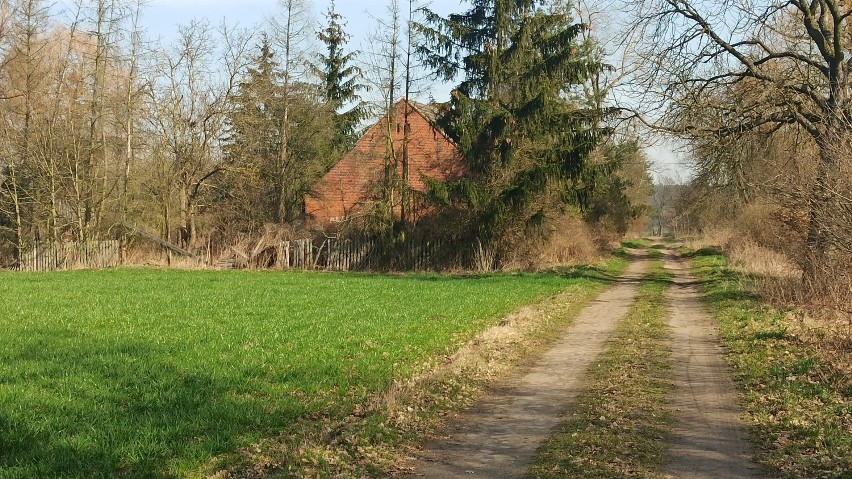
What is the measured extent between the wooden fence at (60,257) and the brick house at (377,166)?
38.3 feet

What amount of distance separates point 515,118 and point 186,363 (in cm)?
2177

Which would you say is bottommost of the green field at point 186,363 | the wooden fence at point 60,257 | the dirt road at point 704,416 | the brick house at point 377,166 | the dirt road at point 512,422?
the dirt road at point 512,422

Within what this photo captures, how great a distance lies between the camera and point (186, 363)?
902 centimetres

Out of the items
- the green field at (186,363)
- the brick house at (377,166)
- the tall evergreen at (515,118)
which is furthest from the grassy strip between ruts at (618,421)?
the brick house at (377,166)

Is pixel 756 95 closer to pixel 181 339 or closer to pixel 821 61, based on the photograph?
pixel 821 61

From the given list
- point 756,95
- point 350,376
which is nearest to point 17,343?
point 350,376

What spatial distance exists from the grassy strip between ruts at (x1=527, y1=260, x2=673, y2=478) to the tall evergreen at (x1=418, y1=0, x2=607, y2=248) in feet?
54.0

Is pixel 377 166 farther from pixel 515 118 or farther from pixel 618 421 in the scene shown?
pixel 618 421

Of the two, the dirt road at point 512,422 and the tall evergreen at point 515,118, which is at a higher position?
the tall evergreen at point 515,118

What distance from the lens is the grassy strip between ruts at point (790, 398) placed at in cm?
587

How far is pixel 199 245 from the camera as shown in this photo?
36031 mm

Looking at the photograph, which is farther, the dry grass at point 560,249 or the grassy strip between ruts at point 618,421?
the dry grass at point 560,249

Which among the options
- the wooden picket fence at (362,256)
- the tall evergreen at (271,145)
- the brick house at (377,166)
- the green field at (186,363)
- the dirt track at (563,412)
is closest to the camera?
the green field at (186,363)

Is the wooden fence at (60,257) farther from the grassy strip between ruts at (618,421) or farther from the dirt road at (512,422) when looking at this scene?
the grassy strip between ruts at (618,421)
